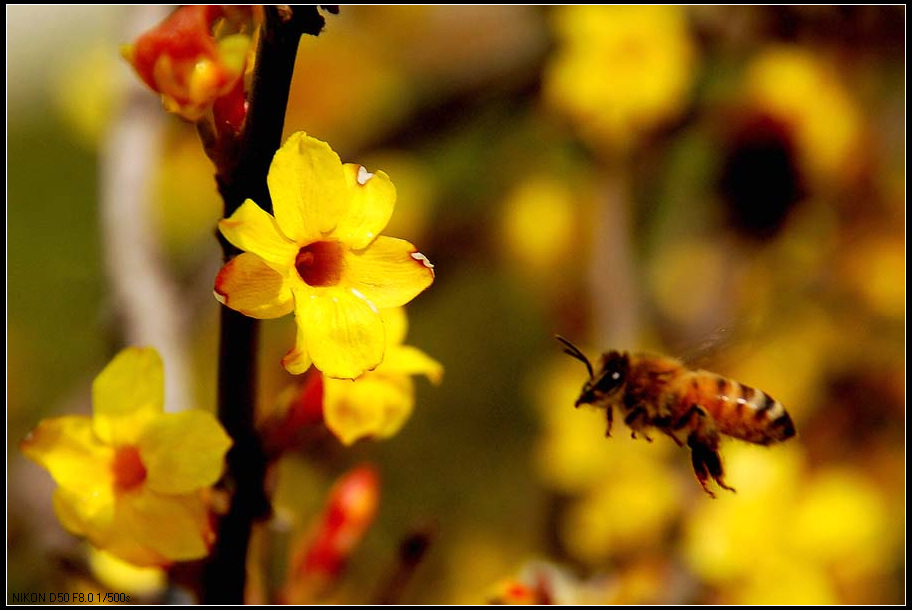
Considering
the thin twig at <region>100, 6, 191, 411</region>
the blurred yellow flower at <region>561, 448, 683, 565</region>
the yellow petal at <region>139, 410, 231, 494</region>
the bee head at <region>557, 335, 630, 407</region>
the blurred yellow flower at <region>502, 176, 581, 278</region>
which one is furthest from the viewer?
the blurred yellow flower at <region>502, 176, 581, 278</region>

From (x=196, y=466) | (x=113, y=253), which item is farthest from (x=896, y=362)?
(x=196, y=466)

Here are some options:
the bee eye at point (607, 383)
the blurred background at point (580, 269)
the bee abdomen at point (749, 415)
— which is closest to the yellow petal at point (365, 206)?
the bee eye at point (607, 383)

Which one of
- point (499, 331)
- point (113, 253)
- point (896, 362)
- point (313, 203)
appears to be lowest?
point (499, 331)

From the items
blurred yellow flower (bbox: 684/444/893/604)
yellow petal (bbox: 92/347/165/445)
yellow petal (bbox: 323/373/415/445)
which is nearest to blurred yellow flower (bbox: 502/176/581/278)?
blurred yellow flower (bbox: 684/444/893/604)

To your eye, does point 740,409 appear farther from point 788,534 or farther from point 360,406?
point 788,534

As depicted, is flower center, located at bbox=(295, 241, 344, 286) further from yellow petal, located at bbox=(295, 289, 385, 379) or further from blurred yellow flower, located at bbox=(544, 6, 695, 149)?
blurred yellow flower, located at bbox=(544, 6, 695, 149)

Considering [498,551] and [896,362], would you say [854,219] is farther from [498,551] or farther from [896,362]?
[498,551]

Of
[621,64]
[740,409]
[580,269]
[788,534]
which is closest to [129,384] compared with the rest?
[740,409]
